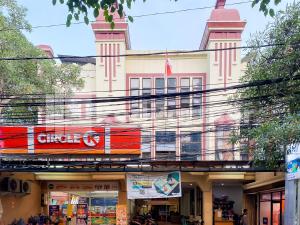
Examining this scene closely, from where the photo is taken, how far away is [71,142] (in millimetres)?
12570

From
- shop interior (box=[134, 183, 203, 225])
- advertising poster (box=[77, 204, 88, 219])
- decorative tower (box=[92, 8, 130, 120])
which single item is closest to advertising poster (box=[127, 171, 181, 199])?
advertising poster (box=[77, 204, 88, 219])

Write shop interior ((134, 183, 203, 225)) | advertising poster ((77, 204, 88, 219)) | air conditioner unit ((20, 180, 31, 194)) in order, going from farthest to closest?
shop interior ((134, 183, 203, 225)), advertising poster ((77, 204, 88, 219)), air conditioner unit ((20, 180, 31, 194))

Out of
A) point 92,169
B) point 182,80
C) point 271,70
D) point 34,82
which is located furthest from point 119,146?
point 182,80

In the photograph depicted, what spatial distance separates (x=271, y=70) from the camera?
763 cm

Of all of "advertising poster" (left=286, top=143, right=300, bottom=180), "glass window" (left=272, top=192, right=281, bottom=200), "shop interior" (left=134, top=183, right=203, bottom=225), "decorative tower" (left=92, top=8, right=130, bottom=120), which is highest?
"decorative tower" (left=92, top=8, right=130, bottom=120)

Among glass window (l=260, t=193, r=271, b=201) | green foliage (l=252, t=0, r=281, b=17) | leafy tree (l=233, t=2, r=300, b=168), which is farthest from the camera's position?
glass window (l=260, t=193, r=271, b=201)

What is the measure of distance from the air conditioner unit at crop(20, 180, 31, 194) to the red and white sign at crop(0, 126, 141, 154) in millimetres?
3388

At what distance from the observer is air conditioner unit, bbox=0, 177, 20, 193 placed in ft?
45.4

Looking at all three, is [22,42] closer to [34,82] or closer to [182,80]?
[34,82]

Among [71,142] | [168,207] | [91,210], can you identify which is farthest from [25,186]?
[168,207]

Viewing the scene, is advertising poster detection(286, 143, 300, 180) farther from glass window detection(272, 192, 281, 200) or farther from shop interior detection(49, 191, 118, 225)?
shop interior detection(49, 191, 118, 225)

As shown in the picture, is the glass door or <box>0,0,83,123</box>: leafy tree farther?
the glass door

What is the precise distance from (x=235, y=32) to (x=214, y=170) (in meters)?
11.0

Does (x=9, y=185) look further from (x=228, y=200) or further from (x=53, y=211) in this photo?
(x=228, y=200)
